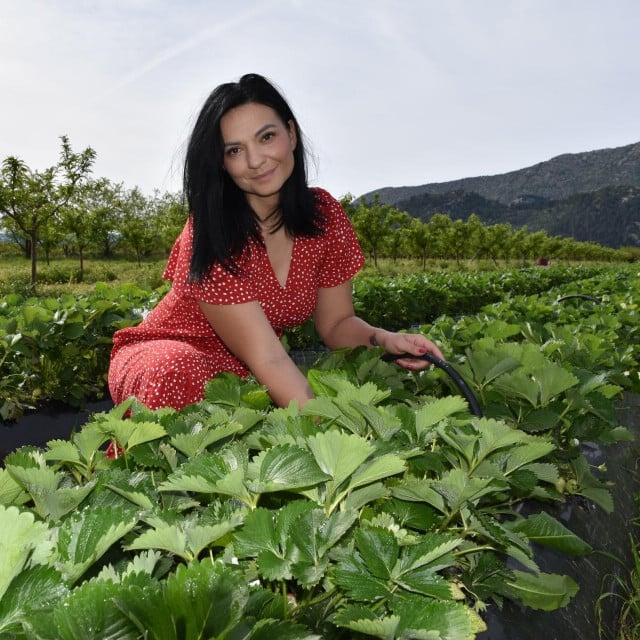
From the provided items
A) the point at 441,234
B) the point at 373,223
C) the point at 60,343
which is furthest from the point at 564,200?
the point at 60,343

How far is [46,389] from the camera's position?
413 centimetres

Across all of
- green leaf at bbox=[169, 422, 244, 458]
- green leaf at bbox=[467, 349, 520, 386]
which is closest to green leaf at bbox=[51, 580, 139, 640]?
green leaf at bbox=[169, 422, 244, 458]

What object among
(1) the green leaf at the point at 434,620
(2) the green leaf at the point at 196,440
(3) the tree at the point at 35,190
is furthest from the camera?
(3) the tree at the point at 35,190

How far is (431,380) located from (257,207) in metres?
1.23

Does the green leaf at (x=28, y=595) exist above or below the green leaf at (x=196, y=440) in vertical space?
above

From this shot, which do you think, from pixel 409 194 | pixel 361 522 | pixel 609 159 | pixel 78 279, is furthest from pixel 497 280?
pixel 609 159

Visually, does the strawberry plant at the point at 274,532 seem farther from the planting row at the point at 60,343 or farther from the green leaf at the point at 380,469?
the planting row at the point at 60,343

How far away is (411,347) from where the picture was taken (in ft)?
5.69

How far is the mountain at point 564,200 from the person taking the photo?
164m

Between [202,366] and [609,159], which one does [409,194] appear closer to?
[609,159]

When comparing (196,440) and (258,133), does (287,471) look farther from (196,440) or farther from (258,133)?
(258,133)

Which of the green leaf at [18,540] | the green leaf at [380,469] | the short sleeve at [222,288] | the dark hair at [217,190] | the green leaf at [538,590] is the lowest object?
the green leaf at [538,590]

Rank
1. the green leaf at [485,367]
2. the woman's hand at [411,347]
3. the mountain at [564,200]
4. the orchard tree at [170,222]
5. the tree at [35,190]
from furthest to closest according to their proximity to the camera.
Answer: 1. the mountain at [564,200]
2. the orchard tree at [170,222]
3. the tree at [35,190]
4. the woman's hand at [411,347]
5. the green leaf at [485,367]

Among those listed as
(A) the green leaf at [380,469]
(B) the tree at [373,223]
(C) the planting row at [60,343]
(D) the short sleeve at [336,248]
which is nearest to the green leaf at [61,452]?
(A) the green leaf at [380,469]
